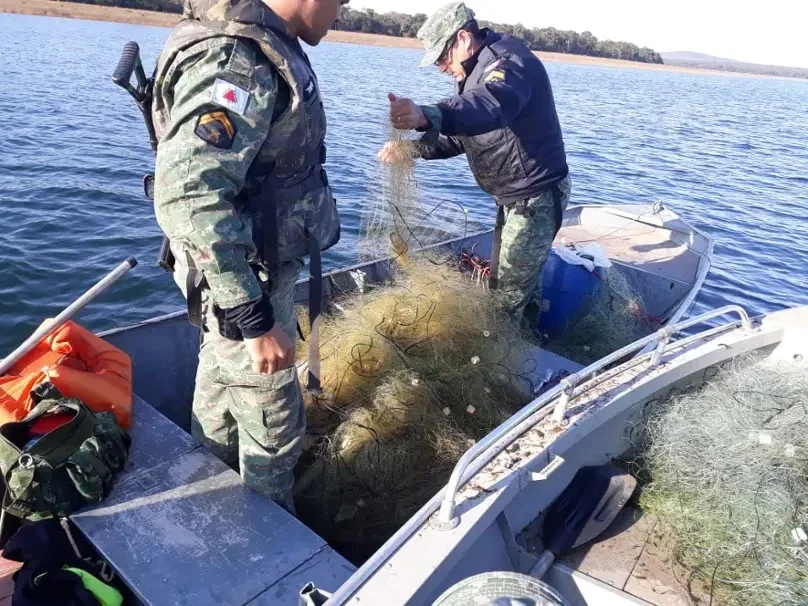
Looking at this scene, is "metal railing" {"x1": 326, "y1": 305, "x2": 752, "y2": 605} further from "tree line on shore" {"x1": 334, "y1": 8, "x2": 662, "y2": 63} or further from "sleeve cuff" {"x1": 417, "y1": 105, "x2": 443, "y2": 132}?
"tree line on shore" {"x1": 334, "y1": 8, "x2": 662, "y2": 63}

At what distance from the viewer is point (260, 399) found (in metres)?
2.66

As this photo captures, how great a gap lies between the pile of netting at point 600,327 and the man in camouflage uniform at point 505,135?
1.89 ft

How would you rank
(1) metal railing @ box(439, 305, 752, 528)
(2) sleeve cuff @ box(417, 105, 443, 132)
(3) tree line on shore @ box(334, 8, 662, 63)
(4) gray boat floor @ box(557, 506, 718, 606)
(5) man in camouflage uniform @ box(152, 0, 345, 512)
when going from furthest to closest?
(3) tree line on shore @ box(334, 8, 662, 63) < (2) sleeve cuff @ box(417, 105, 443, 132) < (4) gray boat floor @ box(557, 506, 718, 606) < (1) metal railing @ box(439, 305, 752, 528) < (5) man in camouflage uniform @ box(152, 0, 345, 512)

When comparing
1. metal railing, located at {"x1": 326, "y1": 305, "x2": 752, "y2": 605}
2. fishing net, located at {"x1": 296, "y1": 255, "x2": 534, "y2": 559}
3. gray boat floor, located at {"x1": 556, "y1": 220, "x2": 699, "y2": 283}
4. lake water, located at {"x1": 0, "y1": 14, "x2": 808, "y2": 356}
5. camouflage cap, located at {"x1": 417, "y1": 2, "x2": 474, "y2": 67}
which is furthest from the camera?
lake water, located at {"x1": 0, "y1": 14, "x2": 808, "y2": 356}

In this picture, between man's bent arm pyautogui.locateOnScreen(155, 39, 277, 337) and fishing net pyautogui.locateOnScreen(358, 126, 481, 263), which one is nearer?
man's bent arm pyautogui.locateOnScreen(155, 39, 277, 337)

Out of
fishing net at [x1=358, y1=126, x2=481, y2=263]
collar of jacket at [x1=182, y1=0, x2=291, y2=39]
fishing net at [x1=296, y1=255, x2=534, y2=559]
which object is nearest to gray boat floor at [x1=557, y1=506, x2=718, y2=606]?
fishing net at [x1=296, y1=255, x2=534, y2=559]

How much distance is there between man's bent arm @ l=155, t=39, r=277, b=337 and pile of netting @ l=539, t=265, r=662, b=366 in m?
3.63

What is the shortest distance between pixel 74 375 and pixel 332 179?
32.6ft

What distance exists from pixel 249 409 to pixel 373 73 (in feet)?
99.4

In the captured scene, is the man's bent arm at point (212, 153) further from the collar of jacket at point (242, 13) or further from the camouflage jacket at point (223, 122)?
the collar of jacket at point (242, 13)

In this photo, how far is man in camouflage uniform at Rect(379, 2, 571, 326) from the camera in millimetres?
3713

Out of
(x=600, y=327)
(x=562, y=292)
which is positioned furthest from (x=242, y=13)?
(x=600, y=327)

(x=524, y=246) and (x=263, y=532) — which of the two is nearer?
(x=263, y=532)

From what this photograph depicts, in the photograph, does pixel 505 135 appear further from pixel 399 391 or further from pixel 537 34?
pixel 537 34
